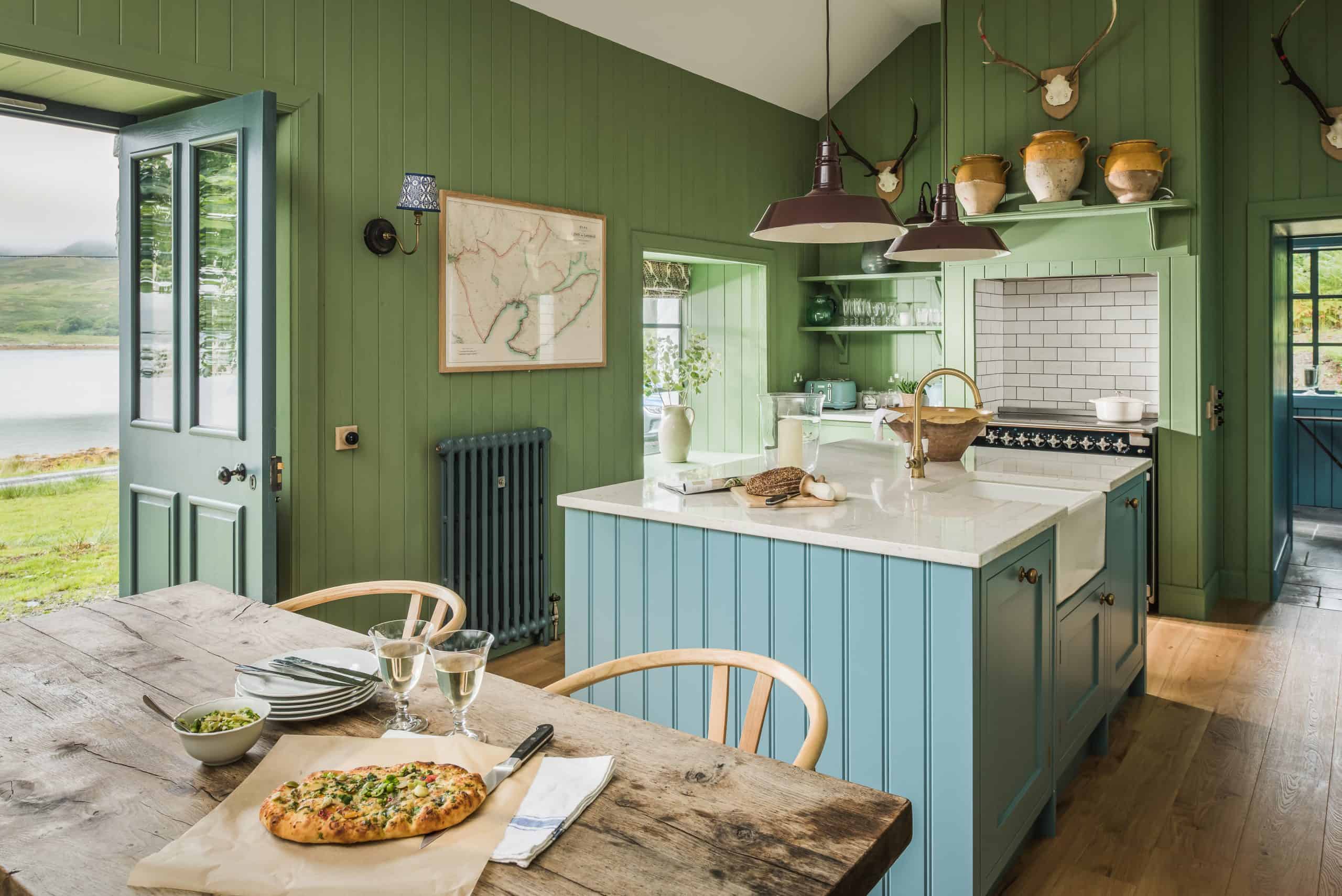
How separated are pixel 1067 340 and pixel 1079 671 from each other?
10.4 ft

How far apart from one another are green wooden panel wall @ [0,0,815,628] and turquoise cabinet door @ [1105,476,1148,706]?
2.40 metres

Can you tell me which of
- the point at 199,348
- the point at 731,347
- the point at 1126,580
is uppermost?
the point at 731,347

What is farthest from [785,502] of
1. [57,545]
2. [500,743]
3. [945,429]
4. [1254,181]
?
[57,545]

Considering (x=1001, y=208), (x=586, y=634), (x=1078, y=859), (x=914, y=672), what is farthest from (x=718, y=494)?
(x=1001, y=208)

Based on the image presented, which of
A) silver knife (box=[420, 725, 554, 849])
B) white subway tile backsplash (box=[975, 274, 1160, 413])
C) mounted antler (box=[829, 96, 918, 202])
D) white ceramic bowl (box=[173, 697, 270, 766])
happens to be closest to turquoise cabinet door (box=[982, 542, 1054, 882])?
silver knife (box=[420, 725, 554, 849])

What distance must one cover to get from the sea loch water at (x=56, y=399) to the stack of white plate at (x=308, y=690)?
4762 millimetres

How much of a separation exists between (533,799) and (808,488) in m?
1.64

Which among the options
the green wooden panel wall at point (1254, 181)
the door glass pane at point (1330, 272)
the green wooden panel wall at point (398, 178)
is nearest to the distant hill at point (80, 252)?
the green wooden panel wall at point (398, 178)

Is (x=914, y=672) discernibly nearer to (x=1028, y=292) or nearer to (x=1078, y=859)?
(x=1078, y=859)

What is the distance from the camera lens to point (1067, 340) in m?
5.49

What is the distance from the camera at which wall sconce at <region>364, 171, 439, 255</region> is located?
11.0 ft

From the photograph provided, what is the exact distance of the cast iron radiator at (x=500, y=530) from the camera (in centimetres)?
388

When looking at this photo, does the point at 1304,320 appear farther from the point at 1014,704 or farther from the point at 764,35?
the point at 1014,704

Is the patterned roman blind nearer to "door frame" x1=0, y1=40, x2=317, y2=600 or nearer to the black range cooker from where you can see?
the black range cooker
